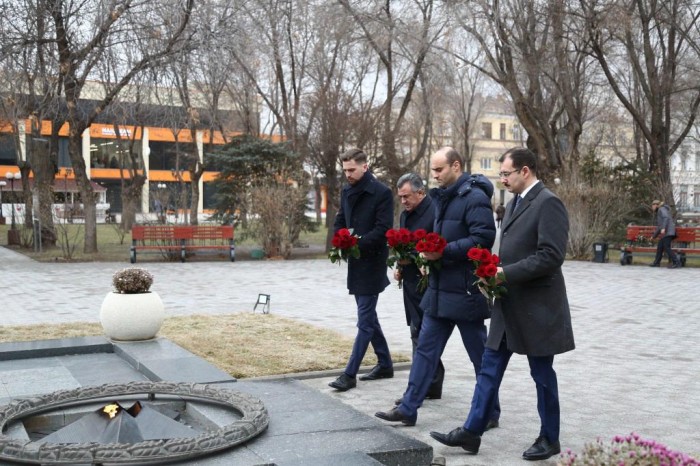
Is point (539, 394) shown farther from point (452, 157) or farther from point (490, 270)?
point (452, 157)

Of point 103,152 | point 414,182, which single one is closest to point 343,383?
point 414,182

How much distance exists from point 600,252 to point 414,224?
18.6 m

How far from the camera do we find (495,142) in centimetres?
8962

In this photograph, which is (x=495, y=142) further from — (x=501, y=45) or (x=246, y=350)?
(x=246, y=350)

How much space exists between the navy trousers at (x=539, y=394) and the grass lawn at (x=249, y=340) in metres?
2.76

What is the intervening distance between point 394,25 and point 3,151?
53008 millimetres

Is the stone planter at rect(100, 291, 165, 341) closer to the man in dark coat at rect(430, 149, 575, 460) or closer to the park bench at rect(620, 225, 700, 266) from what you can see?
the man in dark coat at rect(430, 149, 575, 460)

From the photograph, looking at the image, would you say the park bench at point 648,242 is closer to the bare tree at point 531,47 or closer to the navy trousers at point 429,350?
the bare tree at point 531,47

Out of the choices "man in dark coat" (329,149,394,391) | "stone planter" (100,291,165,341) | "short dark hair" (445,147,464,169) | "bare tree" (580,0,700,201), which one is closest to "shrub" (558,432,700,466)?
"short dark hair" (445,147,464,169)

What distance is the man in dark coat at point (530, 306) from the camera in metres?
5.25

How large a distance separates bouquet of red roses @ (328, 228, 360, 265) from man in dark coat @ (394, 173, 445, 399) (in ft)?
1.29

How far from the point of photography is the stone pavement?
20.5 ft

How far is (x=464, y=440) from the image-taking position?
5.46 m

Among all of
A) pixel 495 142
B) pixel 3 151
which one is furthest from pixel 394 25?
pixel 495 142
